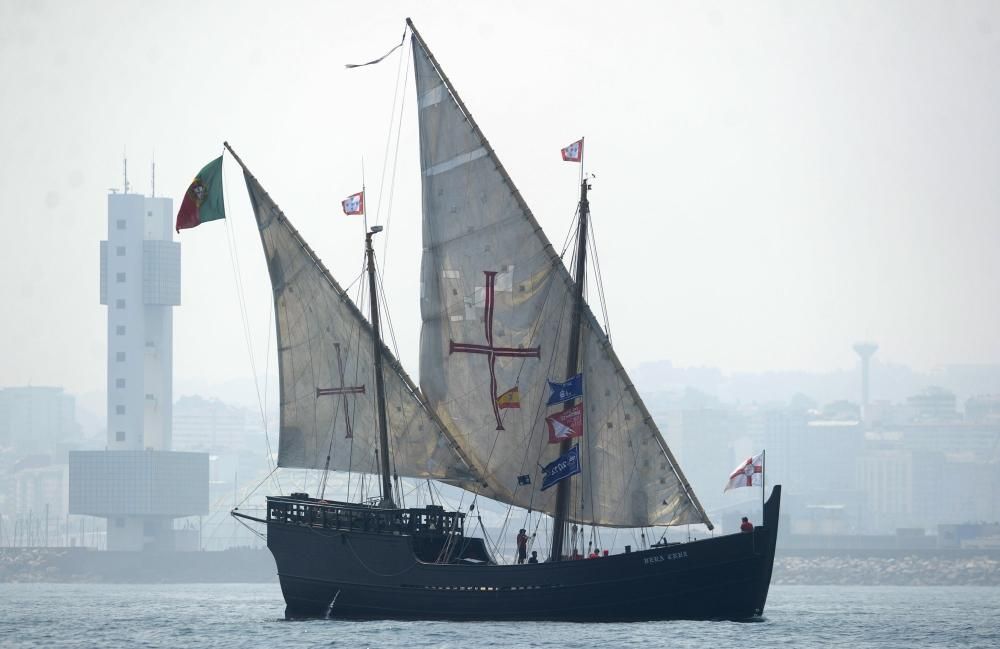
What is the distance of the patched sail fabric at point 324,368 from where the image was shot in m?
71.8

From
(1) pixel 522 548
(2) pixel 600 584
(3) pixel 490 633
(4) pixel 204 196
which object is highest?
(4) pixel 204 196

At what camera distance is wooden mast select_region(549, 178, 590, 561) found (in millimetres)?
68188

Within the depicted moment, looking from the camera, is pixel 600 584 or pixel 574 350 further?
pixel 574 350

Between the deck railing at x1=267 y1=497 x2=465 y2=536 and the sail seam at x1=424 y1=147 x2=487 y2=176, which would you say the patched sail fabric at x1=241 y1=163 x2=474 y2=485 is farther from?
the sail seam at x1=424 y1=147 x2=487 y2=176

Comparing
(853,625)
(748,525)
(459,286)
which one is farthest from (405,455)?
(853,625)

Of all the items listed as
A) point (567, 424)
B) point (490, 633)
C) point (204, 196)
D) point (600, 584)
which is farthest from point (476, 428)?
point (204, 196)

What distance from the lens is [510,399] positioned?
69.6 meters

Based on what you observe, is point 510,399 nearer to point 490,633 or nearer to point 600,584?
point 600,584

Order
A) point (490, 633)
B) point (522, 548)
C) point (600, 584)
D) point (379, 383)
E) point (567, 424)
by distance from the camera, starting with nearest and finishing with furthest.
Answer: point (490, 633) → point (600, 584) → point (567, 424) → point (522, 548) → point (379, 383)

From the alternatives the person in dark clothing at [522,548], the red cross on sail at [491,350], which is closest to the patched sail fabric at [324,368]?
the red cross on sail at [491,350]

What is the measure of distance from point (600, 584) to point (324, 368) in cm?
1537

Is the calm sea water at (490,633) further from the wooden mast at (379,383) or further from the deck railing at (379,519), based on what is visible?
the wooden mast at (379,383)

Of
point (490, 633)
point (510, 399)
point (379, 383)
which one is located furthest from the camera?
point (379, 383)

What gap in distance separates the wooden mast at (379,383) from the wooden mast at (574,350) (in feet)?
22.9
